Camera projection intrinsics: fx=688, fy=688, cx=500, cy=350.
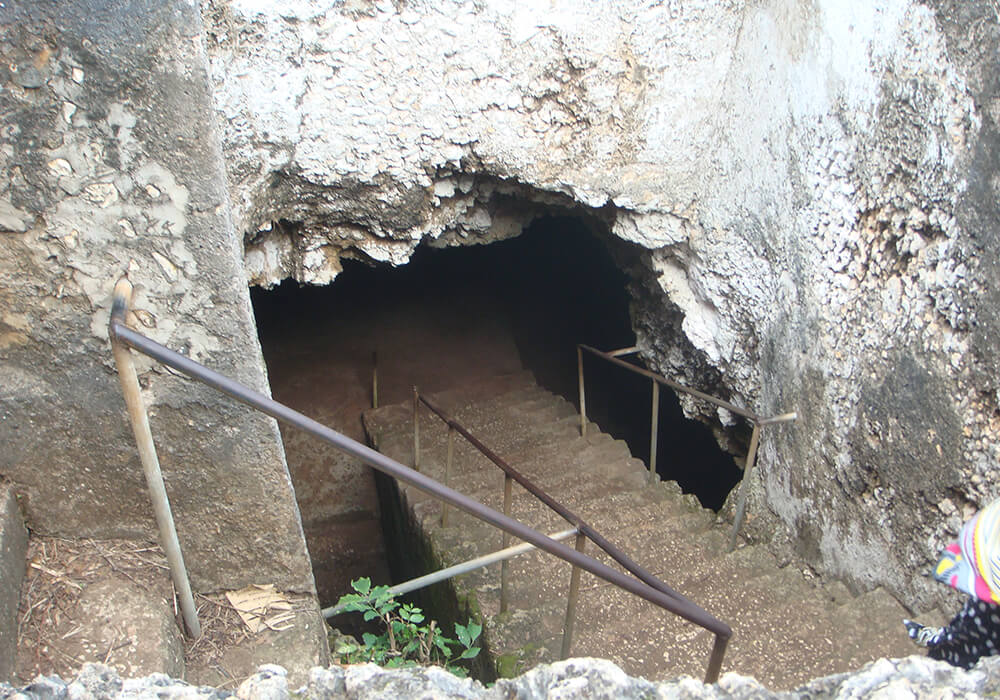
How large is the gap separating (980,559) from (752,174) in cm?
215

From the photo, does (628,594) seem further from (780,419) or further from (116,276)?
(116,276)

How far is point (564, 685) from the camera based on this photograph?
1021 millimetres

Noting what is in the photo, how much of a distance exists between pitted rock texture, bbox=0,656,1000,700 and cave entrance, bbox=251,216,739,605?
14.2 ft

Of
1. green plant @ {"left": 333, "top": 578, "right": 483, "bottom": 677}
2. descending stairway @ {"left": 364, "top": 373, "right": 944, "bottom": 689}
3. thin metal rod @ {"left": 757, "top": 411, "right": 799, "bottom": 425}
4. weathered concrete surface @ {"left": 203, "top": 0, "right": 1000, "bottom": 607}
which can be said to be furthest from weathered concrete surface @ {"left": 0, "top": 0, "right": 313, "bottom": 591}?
thin metal rod @ {"left": 757, "top": 411, "right": 799, "bottom": 425}

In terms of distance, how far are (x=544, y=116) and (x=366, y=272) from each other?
158 inches

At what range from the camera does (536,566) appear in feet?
11.7

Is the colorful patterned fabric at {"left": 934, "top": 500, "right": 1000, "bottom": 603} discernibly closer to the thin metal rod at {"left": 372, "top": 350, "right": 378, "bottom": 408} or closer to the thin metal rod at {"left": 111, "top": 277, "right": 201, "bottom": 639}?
the thin metal rod at {"left": 111, "top": 277, "right": 201, "bottom": 639}

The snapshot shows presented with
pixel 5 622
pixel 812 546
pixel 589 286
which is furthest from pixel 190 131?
pixel 589 286

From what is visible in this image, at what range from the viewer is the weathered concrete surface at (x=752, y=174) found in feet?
8.50

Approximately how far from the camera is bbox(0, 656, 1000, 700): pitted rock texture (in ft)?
3.30

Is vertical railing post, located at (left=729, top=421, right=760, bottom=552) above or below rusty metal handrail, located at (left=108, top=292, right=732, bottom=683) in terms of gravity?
below

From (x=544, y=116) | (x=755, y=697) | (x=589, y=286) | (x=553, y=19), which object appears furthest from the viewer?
(x=589, y=286)

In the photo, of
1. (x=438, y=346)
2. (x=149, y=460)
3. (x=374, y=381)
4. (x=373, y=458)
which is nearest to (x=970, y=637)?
(x=373, y=458)

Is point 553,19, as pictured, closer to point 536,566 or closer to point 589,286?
point 536,566
